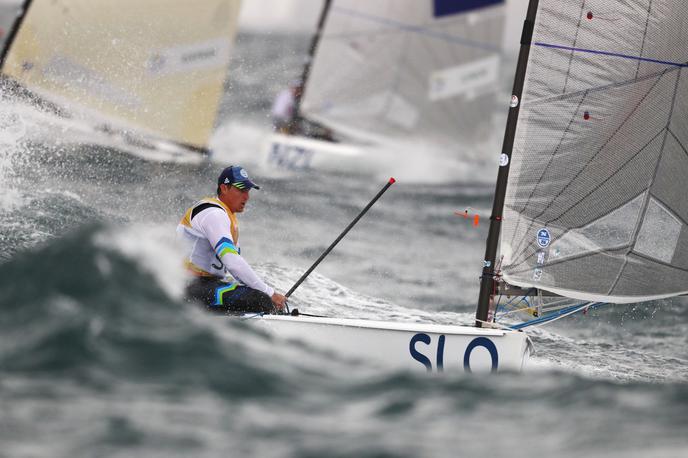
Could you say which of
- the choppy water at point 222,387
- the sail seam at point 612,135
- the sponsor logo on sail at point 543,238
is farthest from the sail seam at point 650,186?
the choppy water at point 222,387

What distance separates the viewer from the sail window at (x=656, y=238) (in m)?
5.42

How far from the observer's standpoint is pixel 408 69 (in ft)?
45.0

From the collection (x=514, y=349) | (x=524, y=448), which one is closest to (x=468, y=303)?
(x=514, y=349)

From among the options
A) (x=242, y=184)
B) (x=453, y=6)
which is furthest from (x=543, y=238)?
(x=453, y=6)

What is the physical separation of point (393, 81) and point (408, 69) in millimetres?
230

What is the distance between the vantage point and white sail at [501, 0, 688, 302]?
17.6 feet

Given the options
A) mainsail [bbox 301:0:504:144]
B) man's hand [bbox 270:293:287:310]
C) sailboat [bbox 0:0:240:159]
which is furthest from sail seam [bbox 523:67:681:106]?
mainsail [bbox 301:0:504:144]

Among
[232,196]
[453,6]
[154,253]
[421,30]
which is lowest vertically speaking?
[154,253]

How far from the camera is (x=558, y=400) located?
3820mm

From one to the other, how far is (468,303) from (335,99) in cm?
543

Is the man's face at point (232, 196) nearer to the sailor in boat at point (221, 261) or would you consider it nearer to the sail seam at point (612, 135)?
the sailor in boat at point (221, 261)

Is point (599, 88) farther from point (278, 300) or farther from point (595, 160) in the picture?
point (278, 300)

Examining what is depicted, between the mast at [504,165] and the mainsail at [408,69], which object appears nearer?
the mast at [504,165]

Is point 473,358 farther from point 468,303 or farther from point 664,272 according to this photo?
point 468,303
